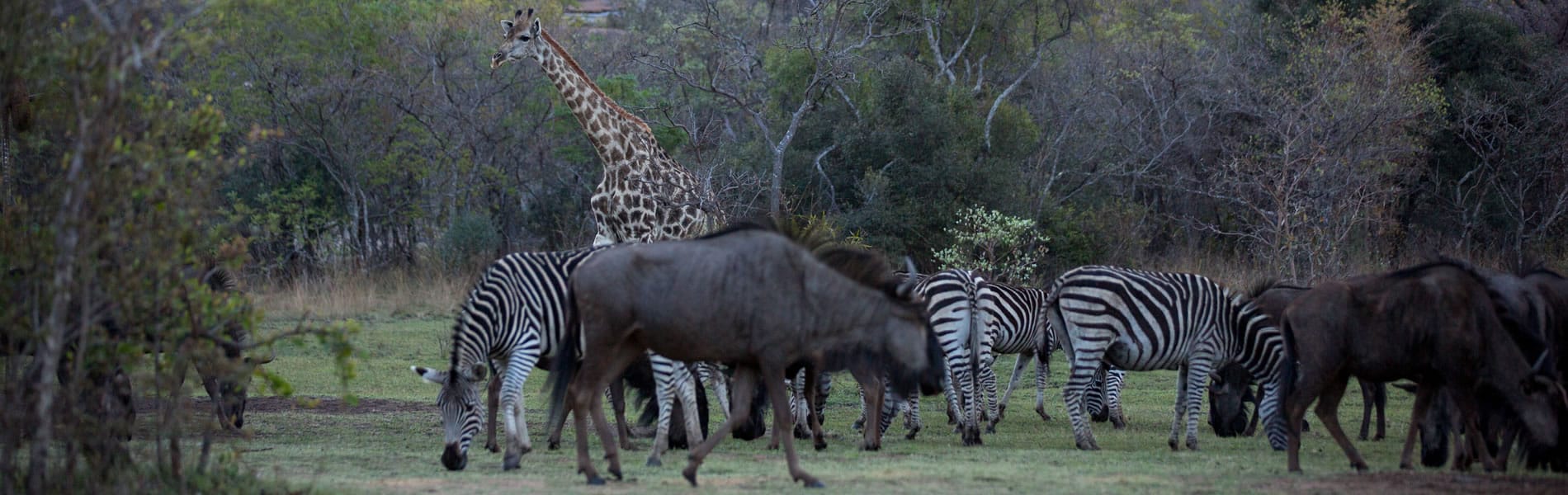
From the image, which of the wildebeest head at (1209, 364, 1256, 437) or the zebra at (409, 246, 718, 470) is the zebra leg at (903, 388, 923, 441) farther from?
the wildebeest head at (1209, 364, 1256, 437)

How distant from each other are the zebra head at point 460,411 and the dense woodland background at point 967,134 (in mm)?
8965

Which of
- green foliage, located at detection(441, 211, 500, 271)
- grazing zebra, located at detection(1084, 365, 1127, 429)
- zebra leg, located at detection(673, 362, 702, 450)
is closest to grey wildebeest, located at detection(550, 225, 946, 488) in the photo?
zebra leg, located at detection(673, 362, 702, 450)

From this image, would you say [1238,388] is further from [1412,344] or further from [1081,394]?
[1412,344]

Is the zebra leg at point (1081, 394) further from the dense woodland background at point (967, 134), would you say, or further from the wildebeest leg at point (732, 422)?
the dense woodland background at point (967, 134)

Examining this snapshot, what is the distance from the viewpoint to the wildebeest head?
1388 centimetres

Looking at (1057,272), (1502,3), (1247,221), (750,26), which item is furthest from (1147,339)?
(750,26)

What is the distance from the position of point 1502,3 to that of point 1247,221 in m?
10.8

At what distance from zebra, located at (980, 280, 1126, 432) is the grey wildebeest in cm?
469

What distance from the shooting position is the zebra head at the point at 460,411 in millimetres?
10219

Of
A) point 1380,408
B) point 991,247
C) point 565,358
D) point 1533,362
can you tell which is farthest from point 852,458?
point 991,247

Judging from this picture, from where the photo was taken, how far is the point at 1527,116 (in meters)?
27.5

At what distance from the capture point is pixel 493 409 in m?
12.0

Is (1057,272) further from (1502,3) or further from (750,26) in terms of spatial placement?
(750,26)

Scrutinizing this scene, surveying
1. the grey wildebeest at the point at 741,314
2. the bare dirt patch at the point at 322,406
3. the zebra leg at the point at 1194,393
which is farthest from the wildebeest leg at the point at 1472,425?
the bare dirt patch at the point at 322,406
